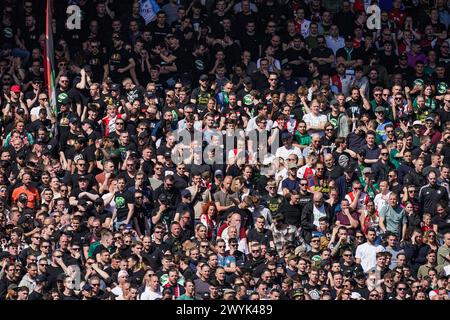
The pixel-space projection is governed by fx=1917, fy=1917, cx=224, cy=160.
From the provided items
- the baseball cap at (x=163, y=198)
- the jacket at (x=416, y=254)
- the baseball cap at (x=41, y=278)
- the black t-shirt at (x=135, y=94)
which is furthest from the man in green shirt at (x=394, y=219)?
the baseball cap at (x=41, y=278)

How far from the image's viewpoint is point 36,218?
101ft

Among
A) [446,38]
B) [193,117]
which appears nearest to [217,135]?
[193,117]

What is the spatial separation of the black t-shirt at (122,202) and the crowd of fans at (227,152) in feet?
0.07

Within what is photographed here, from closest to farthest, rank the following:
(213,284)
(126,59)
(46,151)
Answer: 1. (213,284)
2. (46,151)
3. (126,59)

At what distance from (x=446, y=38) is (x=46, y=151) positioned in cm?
823

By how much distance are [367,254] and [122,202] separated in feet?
13.2

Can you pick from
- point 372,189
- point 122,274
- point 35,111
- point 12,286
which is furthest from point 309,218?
point 35,111

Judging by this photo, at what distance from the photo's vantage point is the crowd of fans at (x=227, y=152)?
29.8 metres

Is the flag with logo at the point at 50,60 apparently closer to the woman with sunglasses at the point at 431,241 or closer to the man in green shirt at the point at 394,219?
the man in green shirt at the point at 394,219

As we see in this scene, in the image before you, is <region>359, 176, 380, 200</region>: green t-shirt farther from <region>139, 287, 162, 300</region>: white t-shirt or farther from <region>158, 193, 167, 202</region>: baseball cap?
<region>139, 287, 162, 300</region>: white t-shirt

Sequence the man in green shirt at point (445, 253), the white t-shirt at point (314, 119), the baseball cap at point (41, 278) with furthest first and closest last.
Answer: the white t-shirt at point (314, 119), the man in green shirt at point (445, 253), the baseball cap at point (41, 278)

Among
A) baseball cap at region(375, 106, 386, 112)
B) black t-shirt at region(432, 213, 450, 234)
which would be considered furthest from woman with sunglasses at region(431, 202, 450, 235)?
baseball cap at region(375, 106, 386, 112)

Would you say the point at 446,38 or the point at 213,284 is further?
A: the point at 446,38

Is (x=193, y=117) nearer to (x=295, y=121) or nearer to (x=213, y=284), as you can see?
(x=295, y=121)
